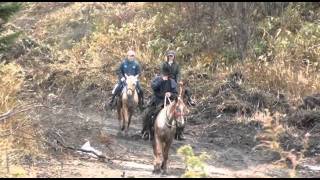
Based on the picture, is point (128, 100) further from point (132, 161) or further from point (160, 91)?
point (132, 161)

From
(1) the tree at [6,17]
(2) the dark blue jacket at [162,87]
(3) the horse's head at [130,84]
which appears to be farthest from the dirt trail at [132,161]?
(1) the tree at [6,17]

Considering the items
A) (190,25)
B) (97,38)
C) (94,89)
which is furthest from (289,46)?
(97,38)

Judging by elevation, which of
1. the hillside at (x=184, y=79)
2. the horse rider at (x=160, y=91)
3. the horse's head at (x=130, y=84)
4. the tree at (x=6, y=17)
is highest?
the tree at (x=6, y=17)

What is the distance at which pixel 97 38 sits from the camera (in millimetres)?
29812

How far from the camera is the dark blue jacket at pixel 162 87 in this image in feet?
46.5

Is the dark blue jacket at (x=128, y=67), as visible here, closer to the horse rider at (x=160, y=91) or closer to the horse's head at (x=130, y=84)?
the horse's head at (x=130, y=84)

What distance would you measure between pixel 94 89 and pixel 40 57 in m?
6.01

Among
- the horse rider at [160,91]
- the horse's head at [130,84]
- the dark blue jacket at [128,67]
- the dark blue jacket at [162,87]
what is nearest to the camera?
the horse rider at [160,91]

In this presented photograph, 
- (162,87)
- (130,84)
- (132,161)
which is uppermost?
(162,87)

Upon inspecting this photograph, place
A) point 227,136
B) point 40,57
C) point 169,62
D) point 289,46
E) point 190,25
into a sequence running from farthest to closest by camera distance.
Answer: point 40,57 → point 190,25 → point 289,46 → point 227,136 → point 169,62

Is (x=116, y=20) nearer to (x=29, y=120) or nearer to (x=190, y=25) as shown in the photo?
(x=190, y=25)

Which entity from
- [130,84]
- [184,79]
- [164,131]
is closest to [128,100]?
[130,84]

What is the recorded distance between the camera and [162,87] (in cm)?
1430

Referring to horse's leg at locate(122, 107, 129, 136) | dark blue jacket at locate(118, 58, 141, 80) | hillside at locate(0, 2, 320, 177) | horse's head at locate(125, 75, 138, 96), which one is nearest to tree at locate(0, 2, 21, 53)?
hillside at locate(0, 2, 320, 177)
